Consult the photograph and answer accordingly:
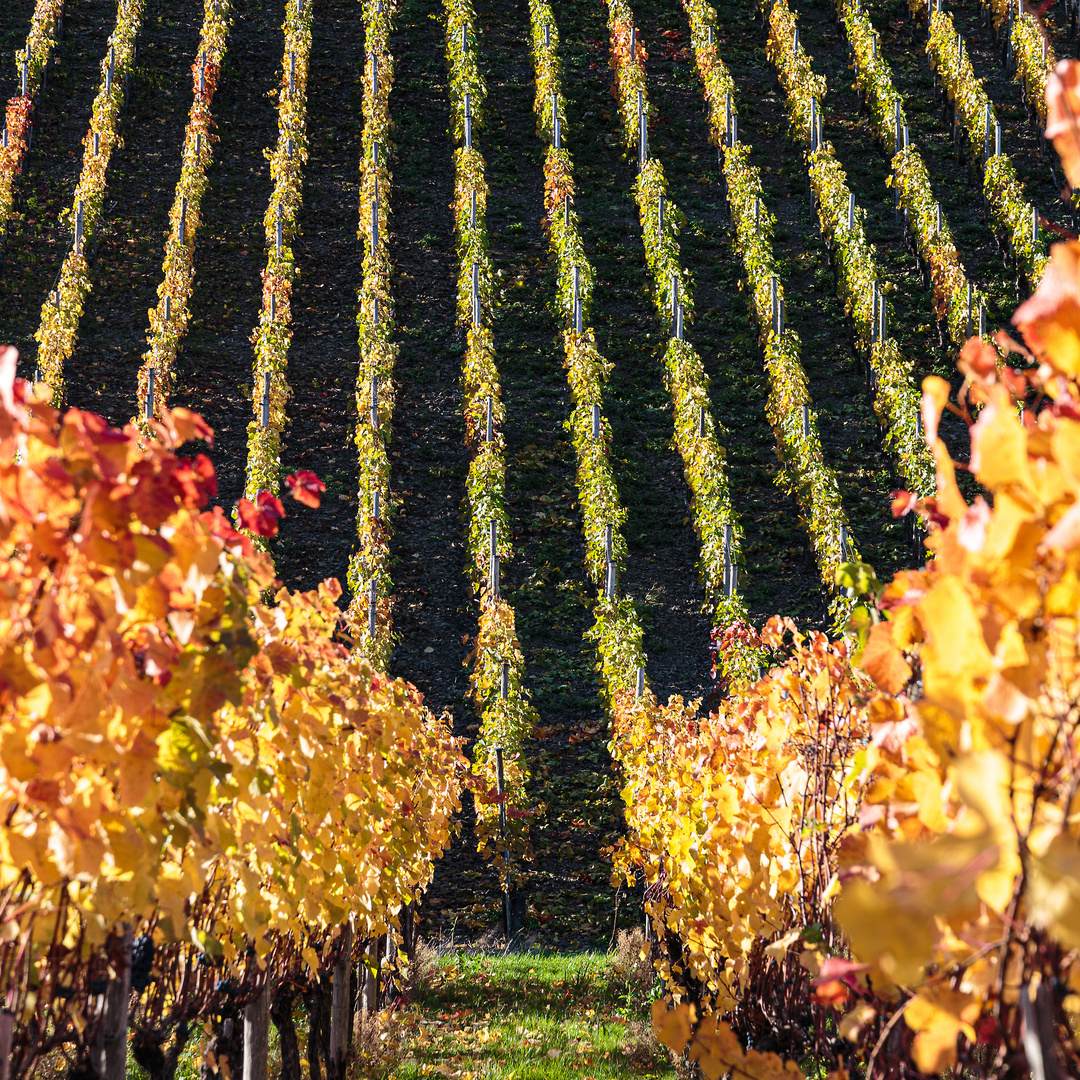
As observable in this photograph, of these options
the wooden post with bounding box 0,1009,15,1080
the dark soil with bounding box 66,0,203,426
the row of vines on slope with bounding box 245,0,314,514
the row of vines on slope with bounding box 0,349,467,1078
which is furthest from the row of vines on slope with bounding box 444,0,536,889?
the wooden post with bounding box 0,1009,15,1080

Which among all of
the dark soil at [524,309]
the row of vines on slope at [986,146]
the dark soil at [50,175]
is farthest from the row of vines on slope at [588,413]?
the dark soil at [50,175]

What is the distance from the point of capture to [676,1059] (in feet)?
16.8

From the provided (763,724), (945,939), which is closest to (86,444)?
(945,939)

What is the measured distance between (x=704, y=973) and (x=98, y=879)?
3.12m

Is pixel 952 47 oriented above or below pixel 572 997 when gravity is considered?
above

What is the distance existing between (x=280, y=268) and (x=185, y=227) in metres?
2.10

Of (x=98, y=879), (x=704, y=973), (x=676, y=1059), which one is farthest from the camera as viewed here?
(x=676, y=1059)

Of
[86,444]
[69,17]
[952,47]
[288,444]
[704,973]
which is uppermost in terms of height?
[69,17]

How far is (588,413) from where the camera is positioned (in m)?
13.6

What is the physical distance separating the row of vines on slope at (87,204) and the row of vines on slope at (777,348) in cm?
958

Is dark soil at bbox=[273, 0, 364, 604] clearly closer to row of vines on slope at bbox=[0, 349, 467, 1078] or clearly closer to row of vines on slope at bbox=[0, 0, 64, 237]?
row of vines on slope at bbox=[0, 0, 64, 237]

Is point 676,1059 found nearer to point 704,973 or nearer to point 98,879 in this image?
point 704,973

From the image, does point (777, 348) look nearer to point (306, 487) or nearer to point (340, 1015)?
point (340, 1015)

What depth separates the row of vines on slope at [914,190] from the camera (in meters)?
14.8
